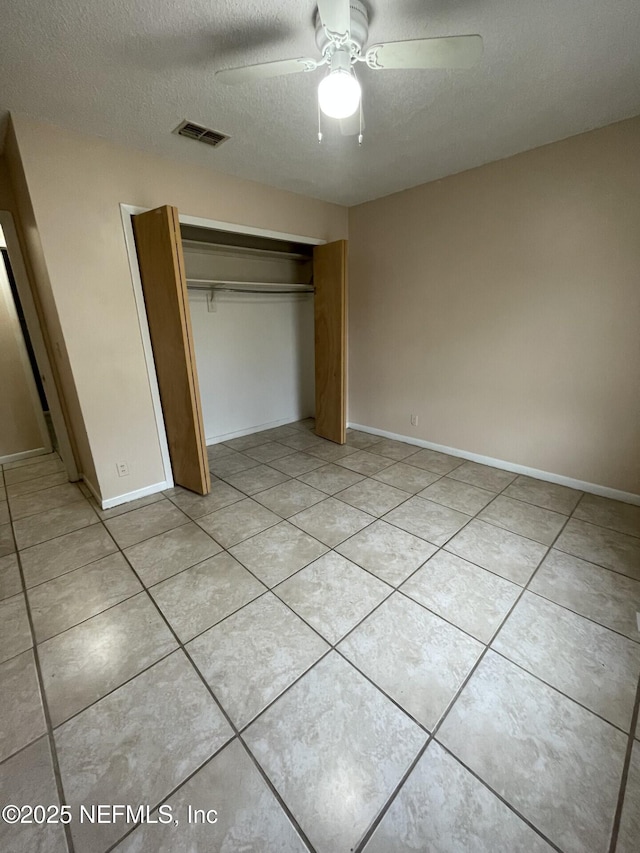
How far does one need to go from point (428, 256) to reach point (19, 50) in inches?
119

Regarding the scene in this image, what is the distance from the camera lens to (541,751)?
1.17 meters

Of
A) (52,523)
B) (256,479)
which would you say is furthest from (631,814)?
(52,523)

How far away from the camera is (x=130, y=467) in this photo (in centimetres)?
282

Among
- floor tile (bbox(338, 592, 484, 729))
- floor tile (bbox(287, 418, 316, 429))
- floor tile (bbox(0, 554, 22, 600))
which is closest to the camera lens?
floor tile (bbox(338, 592, 484, 729))

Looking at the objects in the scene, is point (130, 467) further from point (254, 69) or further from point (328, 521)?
point (254, 69)

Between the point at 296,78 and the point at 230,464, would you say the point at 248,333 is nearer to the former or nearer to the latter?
the point at 230,464

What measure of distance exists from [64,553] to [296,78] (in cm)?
307

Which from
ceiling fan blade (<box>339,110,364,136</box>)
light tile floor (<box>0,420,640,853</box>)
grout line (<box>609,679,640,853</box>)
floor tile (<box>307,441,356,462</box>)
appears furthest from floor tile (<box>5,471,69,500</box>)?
grout line (<box>609,679,640,853</box>)

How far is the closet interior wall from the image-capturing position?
371 centimetres

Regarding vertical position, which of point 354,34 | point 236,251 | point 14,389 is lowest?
point 14,389

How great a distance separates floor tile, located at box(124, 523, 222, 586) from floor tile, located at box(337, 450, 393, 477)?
155 cm

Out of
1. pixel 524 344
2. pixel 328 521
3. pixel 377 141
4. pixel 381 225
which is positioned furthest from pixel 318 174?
pixel 328 521

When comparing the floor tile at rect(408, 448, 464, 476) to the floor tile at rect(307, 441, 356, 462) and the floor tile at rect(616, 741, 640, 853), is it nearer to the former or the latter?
the floor tile at rect(307, 441, 356, 462)

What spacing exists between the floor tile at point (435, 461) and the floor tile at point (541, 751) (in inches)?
79.4
